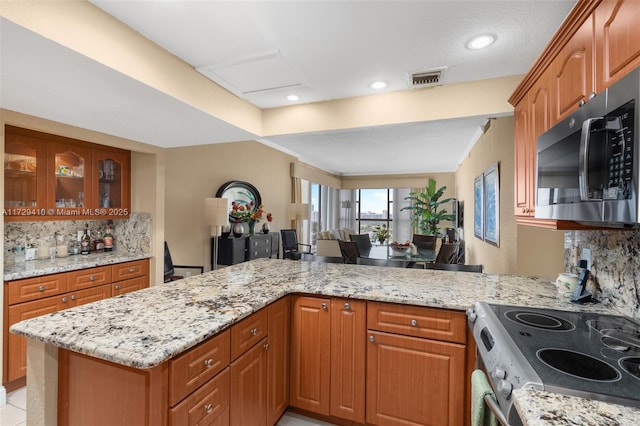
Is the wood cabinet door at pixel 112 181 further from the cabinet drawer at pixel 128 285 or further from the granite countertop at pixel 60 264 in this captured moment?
the cabinet drawer at pixel 128 285

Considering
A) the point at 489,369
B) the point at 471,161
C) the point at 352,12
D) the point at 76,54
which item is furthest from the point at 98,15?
the point at 471,161

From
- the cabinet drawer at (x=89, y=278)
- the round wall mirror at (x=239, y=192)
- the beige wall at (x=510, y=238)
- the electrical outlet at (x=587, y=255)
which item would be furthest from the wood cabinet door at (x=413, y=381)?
the round wall mirror at (x=239, y=192)

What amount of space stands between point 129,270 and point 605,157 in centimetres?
376

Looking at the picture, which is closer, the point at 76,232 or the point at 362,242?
the point at 76,232

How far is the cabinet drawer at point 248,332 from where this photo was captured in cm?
140

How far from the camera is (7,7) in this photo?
119 cm

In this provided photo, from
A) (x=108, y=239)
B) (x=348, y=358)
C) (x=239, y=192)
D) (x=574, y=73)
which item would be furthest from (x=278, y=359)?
(x=239, y=192)

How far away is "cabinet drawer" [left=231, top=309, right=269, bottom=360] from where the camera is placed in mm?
1402

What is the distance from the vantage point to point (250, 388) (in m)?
1.52

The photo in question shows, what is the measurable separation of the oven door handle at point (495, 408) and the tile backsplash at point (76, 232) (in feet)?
11.5

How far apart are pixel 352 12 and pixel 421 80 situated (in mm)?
968

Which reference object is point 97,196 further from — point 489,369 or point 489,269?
point 489,269

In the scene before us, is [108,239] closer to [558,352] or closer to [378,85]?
[378,85]

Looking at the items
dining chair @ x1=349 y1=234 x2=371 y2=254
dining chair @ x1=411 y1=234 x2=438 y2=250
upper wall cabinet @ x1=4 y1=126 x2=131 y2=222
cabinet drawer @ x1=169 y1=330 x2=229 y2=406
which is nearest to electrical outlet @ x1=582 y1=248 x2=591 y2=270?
cabinet drawer @ x1=169 y1=330 x2=229 y2=406
